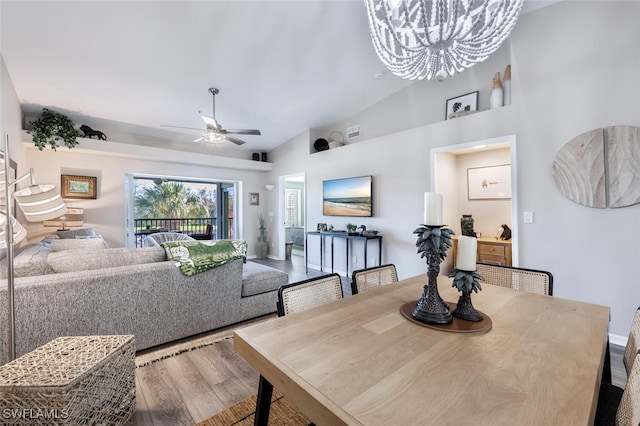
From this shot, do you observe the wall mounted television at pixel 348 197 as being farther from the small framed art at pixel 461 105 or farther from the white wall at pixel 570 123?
the small framed art at pixel 461 105

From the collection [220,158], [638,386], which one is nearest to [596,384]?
[638,386]

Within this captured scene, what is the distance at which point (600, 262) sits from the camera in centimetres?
262

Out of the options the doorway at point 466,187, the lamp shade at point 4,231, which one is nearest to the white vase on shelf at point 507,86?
the doorway at point 466,187

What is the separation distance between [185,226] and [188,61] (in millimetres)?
6310

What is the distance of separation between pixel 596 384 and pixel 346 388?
0.69 metres

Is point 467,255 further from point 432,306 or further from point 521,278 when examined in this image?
point 521,278

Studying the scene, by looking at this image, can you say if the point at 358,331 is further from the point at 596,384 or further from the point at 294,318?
the point at 596,384

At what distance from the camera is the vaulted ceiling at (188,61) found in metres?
2.71

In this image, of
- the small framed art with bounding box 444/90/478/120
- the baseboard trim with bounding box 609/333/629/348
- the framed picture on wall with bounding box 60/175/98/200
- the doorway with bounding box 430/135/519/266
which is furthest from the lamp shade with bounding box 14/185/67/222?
the baseboard trim with bounding box 609/333/629/348

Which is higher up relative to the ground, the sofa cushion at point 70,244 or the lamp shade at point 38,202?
the lamp shade at point 38,202

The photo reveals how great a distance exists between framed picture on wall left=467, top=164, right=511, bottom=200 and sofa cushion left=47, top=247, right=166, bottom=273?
14.5 feet

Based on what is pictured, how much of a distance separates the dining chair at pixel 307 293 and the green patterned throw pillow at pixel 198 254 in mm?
1343

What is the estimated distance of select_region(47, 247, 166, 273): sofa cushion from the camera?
2.10m

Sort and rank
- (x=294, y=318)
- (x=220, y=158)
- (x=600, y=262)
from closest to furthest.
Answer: (x=294, y=318) < (x=600, y=262) < (x=220, y=158)
